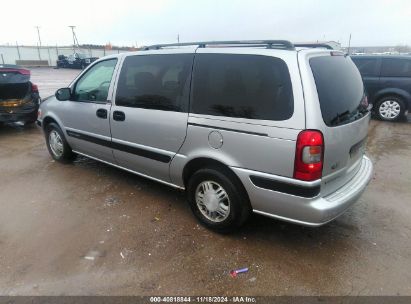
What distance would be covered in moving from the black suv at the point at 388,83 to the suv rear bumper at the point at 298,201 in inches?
266

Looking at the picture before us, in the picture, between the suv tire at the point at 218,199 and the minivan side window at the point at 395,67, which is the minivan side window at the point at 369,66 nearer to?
the minivan side window at the point at 395,67

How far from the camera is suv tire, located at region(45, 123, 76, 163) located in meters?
5.20

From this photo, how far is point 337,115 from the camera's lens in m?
2.81

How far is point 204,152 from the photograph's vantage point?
3.19 meters

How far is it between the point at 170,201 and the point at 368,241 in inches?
87.7

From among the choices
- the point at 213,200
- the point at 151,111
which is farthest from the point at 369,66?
the point at 213,200

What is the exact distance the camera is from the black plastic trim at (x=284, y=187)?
2.69 meters

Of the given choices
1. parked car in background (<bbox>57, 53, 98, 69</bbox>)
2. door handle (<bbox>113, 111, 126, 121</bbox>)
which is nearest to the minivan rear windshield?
door handle (<bbox>113, 111, 126, 121</bbox>)

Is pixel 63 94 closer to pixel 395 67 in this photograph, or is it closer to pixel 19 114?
pixel 19 114

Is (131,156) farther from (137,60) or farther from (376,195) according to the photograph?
(376,195)

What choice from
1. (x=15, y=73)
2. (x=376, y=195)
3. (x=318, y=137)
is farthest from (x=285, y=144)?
(x=15, y=73)

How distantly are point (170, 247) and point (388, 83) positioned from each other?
8025 millimetres

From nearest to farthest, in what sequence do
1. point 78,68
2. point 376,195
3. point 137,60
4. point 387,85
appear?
point 137,60 < point 376,195 < point 387,85 < point 78,68

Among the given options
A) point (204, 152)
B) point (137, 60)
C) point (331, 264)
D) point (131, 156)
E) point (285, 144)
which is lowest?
point (331, 264)
